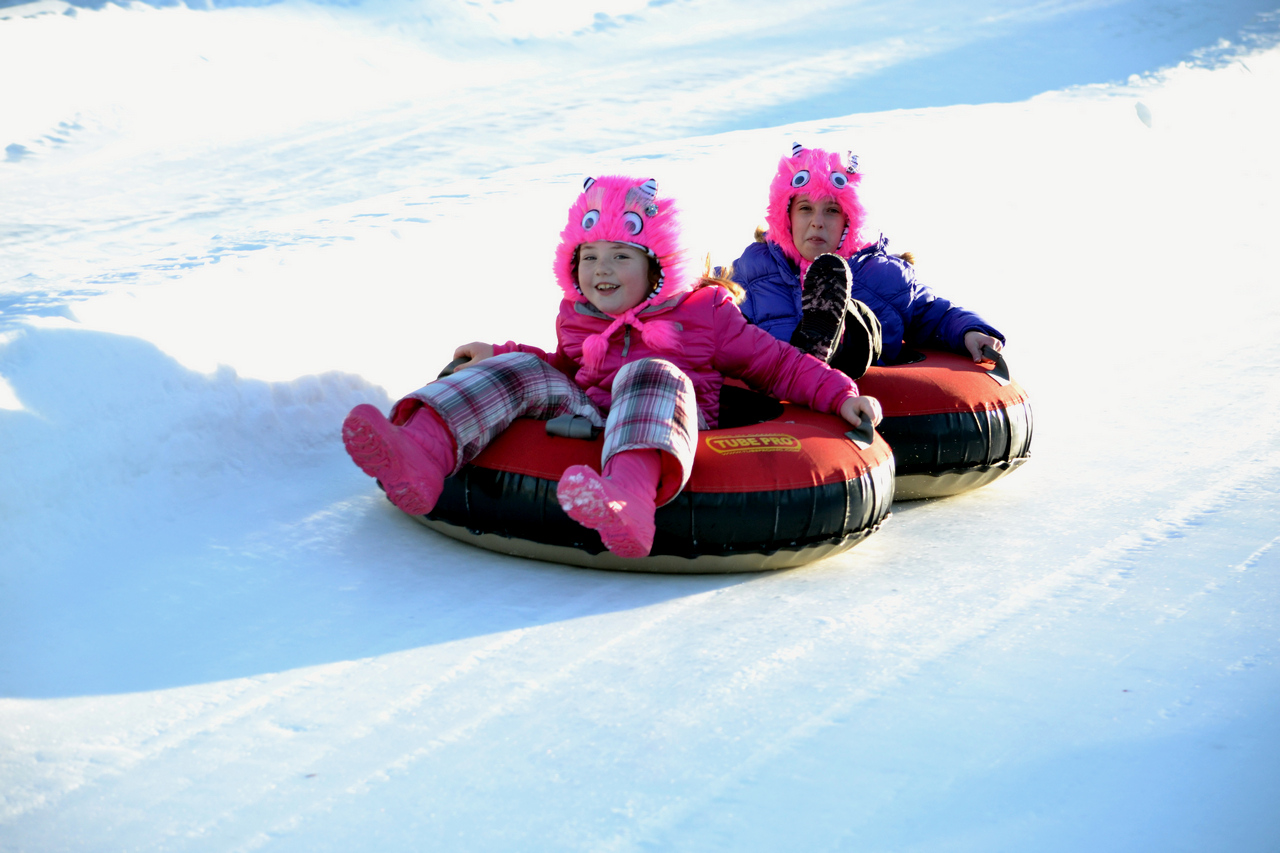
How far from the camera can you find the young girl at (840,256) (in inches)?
138

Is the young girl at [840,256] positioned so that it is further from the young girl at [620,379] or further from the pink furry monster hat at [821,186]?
the young girl at [620,379]

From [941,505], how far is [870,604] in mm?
830

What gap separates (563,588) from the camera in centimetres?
252

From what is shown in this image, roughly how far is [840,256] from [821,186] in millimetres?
245

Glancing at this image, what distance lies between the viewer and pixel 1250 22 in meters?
11.4

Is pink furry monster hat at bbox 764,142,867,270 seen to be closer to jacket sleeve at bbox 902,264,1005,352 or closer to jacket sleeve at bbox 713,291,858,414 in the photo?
jacket sleeve at bbox 902,264,1005,352

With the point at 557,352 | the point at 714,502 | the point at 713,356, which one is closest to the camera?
the point at 714,502

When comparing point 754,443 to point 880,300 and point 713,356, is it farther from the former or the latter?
point 880,300

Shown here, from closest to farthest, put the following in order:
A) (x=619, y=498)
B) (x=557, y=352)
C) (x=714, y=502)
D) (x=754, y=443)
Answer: (x=619, y=498) < (x=714, y=502) < (x=754, y=443) < (x=557, y=352)

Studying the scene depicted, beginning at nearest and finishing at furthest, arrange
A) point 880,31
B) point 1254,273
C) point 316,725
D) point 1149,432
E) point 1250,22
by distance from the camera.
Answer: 1. point 316,725
2. point 1149,432
3. point 1254,273
4. point 1250,22
5. point 880,31

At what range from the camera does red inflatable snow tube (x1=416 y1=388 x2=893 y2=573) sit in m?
2.51

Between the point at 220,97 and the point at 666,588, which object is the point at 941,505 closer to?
the point at 666,588

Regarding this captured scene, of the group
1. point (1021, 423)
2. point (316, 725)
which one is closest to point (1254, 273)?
point (1021, 423)

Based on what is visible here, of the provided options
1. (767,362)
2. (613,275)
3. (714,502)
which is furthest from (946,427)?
(613,275)
